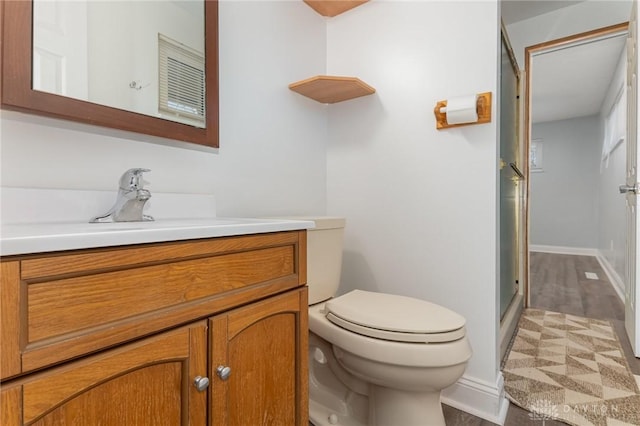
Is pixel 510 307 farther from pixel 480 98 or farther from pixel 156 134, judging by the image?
pixel 156 134

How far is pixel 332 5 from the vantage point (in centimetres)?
178

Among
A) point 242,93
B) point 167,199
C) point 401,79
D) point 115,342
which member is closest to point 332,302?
point 167,199

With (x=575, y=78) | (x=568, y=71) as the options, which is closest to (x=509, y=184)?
(x=568, y=71)

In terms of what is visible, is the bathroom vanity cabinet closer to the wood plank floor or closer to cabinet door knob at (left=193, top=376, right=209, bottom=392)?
cabinet door knob at (left=193, top=376, right=209, bottom=392)

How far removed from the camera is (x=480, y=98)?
1398mm

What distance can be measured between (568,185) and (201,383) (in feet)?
22.7

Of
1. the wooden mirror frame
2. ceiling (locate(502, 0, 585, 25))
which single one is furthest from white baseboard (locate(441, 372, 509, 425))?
ceiling (locate(502, 0, 585, 25))

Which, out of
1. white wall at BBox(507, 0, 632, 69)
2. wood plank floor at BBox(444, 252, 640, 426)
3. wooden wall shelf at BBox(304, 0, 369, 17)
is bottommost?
→ wood plank floor at BBox(444, 252, 640, 426)

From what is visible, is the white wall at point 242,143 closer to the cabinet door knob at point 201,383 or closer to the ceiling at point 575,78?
the cabinet door knob at point 201,383

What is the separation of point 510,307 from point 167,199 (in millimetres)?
2286

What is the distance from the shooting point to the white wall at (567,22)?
7.60ft

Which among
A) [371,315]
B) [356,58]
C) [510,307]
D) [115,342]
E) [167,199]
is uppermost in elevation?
[356,58]

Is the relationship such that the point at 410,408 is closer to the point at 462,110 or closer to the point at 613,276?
the point at 462,110

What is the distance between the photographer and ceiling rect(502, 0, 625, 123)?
2.50 metres
